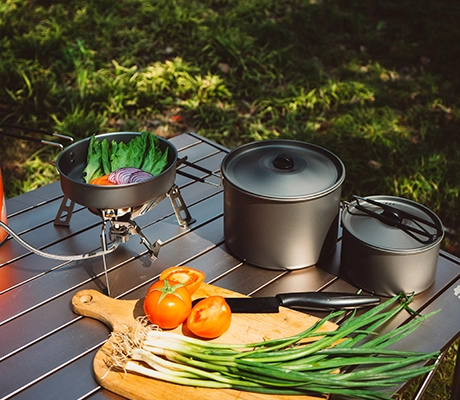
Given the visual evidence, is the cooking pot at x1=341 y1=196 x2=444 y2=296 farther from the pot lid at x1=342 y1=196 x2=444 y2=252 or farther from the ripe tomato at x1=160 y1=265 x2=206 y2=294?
the ripe tomato at x1=160 y1=265 x2=206 y2=294

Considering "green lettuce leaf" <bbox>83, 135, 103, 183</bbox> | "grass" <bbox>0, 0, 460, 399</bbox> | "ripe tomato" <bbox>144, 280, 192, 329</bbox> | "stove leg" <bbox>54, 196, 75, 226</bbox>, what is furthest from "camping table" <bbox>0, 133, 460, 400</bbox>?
"grass" <bbox>0, 0, 460, 399</bbox>

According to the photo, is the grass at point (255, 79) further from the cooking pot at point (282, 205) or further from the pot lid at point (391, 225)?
the cooking pot at point (282, 205)

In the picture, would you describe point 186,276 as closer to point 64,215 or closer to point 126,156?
point 126,156

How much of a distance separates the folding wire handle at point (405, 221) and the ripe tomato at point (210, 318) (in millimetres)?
549

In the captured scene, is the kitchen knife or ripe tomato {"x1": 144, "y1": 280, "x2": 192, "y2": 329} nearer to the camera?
ripe tomato {"x1": 144, "y1": 280, "x2": 192, "y2": 329}

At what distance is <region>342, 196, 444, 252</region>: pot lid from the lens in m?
1.89

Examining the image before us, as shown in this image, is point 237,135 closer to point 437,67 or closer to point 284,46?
point 284,46

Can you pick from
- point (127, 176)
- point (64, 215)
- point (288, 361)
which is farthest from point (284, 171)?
point (64, 215)

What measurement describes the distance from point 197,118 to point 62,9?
193 centimetres

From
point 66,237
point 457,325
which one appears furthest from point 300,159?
point 66,237

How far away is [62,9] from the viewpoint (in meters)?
5.70

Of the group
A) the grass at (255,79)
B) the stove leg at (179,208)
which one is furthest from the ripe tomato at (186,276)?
the grass at (255,79)

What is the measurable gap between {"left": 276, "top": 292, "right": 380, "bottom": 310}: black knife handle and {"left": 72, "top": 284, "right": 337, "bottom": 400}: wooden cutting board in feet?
0.11

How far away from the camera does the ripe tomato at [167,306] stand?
1.73 metres
